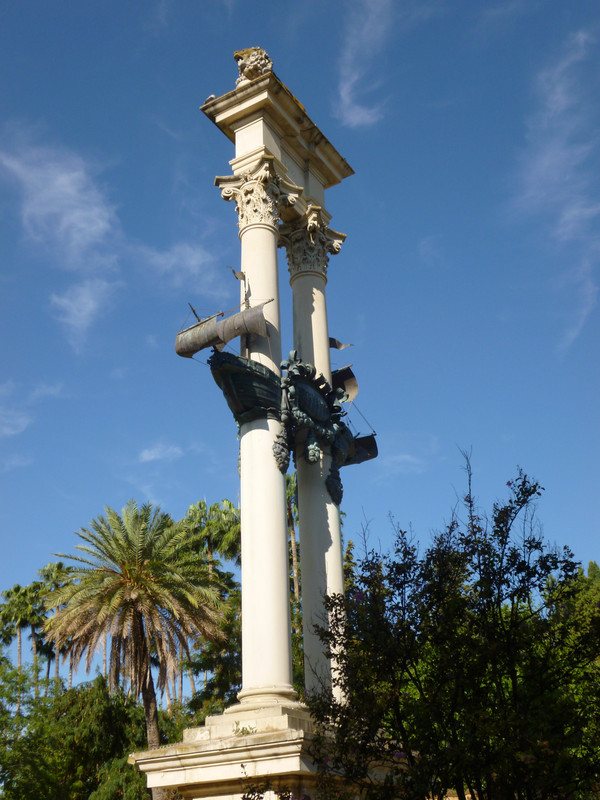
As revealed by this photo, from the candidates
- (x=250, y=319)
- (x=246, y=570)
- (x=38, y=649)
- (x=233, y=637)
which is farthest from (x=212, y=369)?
(x=38, y=649)

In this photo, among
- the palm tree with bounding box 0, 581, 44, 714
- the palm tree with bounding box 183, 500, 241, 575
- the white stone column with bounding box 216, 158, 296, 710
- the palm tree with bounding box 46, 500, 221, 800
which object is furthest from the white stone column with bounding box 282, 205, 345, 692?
the palm tree with bounding box 0, 581, 44, 714

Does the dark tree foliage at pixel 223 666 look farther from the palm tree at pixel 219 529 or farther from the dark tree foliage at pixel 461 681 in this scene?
the dark tree foliage at pixel 461 681

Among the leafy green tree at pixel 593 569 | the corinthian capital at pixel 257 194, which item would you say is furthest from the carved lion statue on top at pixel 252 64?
the leafy green tree at pixel 593 569

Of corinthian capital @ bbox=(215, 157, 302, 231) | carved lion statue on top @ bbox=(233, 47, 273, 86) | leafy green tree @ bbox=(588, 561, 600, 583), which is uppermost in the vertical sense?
leafy green tree @ bbox=(588, 561, 600, 583)

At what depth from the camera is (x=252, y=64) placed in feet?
55.0

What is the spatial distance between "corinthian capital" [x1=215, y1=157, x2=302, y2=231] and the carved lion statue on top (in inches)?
92.5

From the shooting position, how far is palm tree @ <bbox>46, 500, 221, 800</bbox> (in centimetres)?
2783

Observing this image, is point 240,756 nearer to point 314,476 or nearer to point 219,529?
point 314,476

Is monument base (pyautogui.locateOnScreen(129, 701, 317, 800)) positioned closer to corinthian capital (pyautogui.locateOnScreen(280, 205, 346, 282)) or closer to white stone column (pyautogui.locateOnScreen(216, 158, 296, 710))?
white stone column (pyautogui.locateOnScreen(216, 158, 296, 710))

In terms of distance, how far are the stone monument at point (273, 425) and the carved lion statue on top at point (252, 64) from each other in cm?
3

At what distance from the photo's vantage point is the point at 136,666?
92.3ft

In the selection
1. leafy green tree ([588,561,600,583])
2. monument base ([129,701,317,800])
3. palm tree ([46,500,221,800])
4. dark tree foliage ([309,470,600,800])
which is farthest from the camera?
leafy green tree ([588,561,600,583])

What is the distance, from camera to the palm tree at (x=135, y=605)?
91.3 feet

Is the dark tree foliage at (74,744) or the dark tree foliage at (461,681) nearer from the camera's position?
the dark tree foliage at (461,681)
